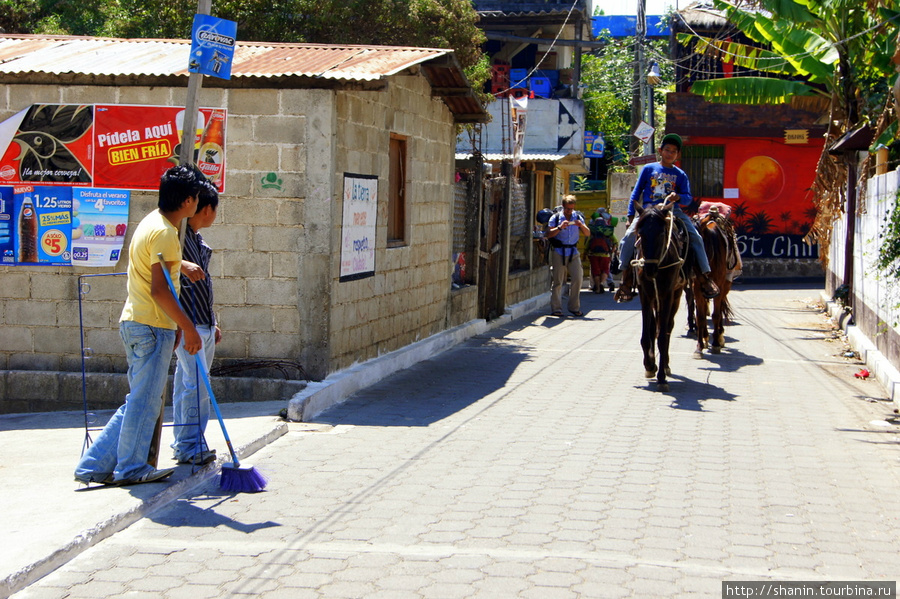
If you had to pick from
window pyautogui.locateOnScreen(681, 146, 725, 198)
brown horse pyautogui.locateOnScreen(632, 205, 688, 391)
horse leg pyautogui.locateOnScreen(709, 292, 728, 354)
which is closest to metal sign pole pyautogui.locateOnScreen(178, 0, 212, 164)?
brown horse pyautogui.locateOnScreen(632, 205, 688, 391)

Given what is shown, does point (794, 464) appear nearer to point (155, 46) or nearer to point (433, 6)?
point (155, 46)

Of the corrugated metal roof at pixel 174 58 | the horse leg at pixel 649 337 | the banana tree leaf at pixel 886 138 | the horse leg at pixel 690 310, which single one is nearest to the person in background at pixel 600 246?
the horse leg at pixel 690 310

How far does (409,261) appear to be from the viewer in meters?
11.9

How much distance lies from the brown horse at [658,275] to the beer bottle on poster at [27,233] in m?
6.12

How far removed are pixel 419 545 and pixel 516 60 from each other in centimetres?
2684

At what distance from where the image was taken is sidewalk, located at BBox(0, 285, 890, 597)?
5559mm

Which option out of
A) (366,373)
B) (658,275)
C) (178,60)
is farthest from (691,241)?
(178,60)

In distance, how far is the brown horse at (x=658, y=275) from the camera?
33.3 feet

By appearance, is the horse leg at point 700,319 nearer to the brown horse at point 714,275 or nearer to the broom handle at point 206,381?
the brown horse at point 714,275

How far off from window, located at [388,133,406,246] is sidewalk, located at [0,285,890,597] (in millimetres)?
1429

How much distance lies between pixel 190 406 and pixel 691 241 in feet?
21.3

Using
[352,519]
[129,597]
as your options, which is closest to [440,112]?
[352,519]

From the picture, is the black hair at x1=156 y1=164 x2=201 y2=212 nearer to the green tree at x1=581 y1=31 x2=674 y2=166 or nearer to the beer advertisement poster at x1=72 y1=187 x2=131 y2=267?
the beer advertisement poster at x1=72 y1=187 x2=131 y2=267

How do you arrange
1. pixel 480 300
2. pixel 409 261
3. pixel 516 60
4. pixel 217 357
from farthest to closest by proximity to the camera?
pixel 516 60
pixel 480 300
pixel 409 261
pixel 217 357
